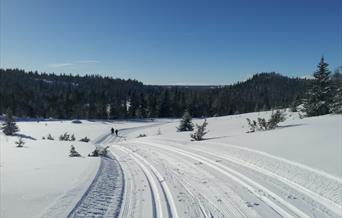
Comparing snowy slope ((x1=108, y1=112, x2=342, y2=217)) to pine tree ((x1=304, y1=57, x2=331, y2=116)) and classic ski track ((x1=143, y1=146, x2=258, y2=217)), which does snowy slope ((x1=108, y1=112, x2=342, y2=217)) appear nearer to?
classic ski track ((x1=143, y1=146, x2=258, y2=217))

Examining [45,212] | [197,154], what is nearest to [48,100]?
[197,154]

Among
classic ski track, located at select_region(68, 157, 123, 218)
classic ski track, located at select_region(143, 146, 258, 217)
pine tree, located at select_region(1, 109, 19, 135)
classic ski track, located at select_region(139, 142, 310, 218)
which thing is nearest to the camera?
classic ski track, located at select_region(68, 157, 123, 218)

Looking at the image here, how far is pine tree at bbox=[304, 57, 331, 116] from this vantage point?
28516 mm

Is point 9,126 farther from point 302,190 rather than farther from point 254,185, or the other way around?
point 302,190

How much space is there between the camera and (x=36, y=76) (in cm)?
18912

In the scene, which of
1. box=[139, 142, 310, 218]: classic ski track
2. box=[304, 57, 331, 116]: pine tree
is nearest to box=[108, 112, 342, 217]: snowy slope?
box=[139, 142, 310, 218]: classic ski track

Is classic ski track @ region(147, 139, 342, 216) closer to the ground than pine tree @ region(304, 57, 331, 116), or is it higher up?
closer to the ground

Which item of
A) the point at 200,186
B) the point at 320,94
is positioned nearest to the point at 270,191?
the point at 200,186

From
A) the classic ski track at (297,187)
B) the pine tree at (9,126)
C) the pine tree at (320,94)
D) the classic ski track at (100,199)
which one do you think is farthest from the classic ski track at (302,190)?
the pine tree at (9,126)

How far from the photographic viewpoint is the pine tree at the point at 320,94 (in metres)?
28.5

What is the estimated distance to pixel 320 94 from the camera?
2894 cm

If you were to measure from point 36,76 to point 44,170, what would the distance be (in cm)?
19716

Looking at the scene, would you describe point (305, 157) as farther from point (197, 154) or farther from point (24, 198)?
point (24, 198)

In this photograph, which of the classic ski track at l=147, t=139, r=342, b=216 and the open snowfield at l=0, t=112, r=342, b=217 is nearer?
the open snowfield at l=0, t=112, r=342, b=217
